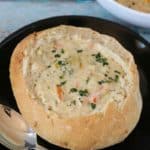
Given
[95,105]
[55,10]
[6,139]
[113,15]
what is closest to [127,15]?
[113,15]

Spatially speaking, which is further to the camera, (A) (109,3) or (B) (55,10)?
(B) (55,10)

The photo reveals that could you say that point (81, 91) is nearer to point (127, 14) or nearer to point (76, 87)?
point (76, 87)

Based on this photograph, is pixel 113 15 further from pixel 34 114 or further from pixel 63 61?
pixel 34 114

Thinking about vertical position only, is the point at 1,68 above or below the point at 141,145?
above

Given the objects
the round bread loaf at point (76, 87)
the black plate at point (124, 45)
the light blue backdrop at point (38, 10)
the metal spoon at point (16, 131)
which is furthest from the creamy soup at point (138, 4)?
the metal spoon at point (16, 131)

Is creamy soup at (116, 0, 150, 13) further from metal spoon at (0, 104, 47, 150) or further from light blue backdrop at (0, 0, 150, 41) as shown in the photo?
Answer: metal spoon at (0, 104, 47, 150)

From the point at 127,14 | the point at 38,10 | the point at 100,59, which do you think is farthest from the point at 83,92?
the point at 38,10
